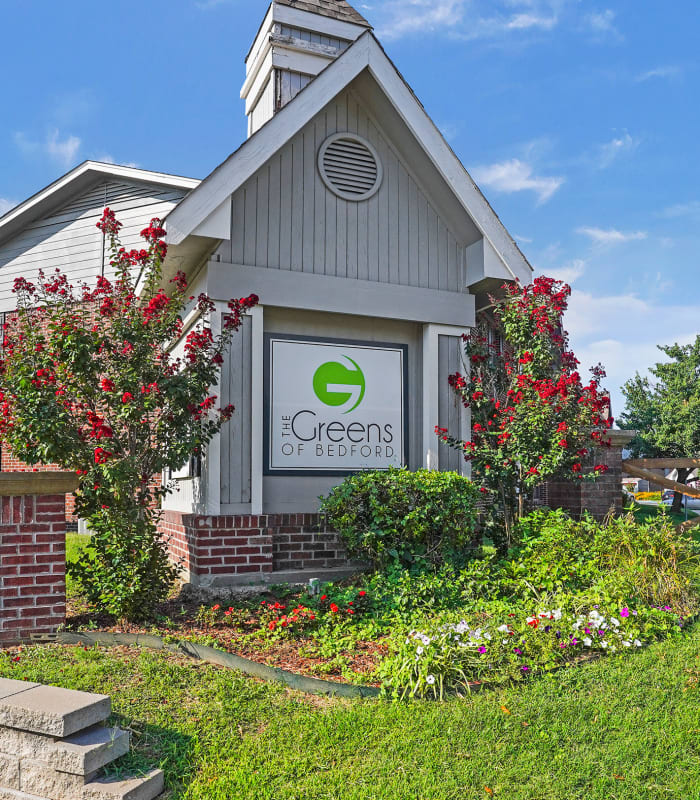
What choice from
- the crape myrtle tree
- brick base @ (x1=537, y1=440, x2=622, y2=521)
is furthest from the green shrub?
brick base @ (x1=537, y1=440, x2=622, y2=521)

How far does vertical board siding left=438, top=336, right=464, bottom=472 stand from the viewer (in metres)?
7.82

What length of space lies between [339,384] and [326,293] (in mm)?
1026

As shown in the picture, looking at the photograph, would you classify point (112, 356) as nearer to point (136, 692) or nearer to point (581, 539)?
point (136, 692)

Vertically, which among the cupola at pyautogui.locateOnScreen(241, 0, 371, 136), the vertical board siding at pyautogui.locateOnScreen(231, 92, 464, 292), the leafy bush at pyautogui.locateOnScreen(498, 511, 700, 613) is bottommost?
the leafy bush at pyautogui.locateOnScreen(498, 511, 700, 613)

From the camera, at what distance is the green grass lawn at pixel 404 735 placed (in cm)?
322

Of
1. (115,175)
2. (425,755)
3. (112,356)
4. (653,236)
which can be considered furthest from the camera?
(115,175)

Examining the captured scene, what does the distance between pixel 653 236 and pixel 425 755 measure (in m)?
10.0

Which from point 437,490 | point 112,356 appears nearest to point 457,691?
point 437,490

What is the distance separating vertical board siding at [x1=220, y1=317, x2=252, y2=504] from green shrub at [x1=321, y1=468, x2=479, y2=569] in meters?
0.92

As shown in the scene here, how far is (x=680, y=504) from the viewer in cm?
2070

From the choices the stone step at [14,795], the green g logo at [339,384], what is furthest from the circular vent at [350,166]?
the stone step at [14,795]

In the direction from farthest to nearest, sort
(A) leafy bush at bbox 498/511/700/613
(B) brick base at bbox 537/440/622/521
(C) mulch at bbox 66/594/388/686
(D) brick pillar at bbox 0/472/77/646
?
1. (B) brick base at bbox 537/440/622/521
2. (A) leafy bush at bbox 498/511/700/613
3. (D) brick pillar at bbox 0/472/77/646
4. (C) mulch at bbox 66/594/388/686

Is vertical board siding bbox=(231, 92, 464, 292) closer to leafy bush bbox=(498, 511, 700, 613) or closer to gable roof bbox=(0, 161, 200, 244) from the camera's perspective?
leafy bush bbox=(498, 511, 700, 613)

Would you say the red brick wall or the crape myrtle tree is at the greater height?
the crape myrtle tree
